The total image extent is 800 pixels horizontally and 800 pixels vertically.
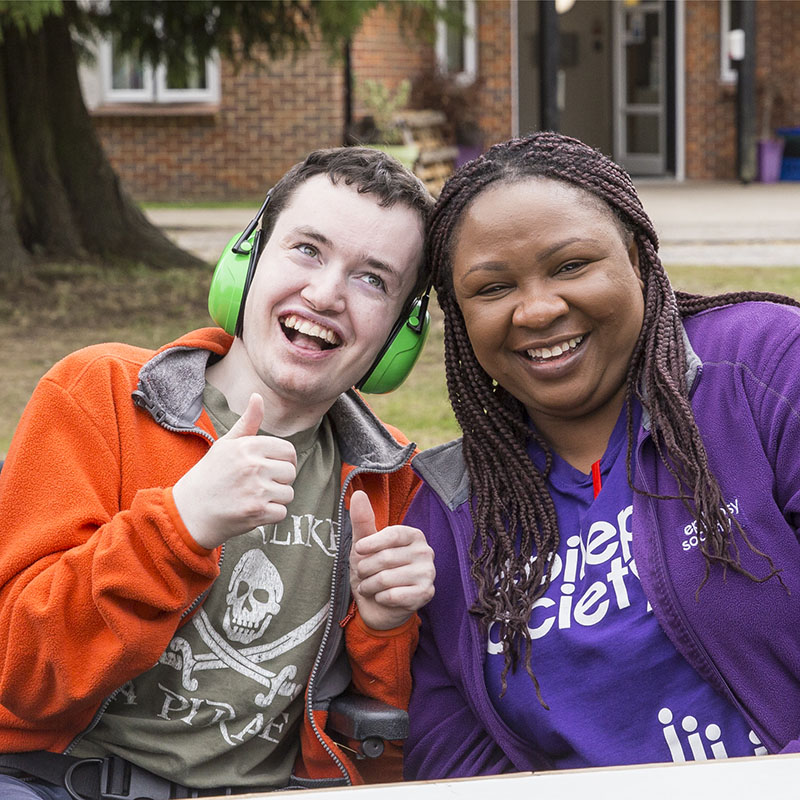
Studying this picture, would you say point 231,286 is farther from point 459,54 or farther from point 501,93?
point 459,54

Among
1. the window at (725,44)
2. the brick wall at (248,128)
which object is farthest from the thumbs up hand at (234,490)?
the window at (725,44)

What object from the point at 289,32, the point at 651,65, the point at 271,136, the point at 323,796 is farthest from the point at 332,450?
the point at 651,65

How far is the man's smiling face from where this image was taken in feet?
7.07

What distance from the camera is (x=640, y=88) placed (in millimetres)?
19797

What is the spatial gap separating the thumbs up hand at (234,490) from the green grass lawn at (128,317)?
3.68 m

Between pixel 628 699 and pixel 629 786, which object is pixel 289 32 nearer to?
pixel 628 699

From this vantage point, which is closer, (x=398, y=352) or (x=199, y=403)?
(x=199, y=403)

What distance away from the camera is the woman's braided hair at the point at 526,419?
1927 millimetres

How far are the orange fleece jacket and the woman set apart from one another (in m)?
0.22

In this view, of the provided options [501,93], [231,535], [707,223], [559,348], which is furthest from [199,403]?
[501,93]

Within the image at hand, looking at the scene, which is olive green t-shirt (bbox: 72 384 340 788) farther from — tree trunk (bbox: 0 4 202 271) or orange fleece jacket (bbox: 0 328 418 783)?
tree trunk (bbox: 0 4 202 271)

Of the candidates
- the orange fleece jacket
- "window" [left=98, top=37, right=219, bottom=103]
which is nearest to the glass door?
"window" [left=98, top=37, right=219, bottom=103]

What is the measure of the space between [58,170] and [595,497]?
883 cm

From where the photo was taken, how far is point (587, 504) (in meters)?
2.07
